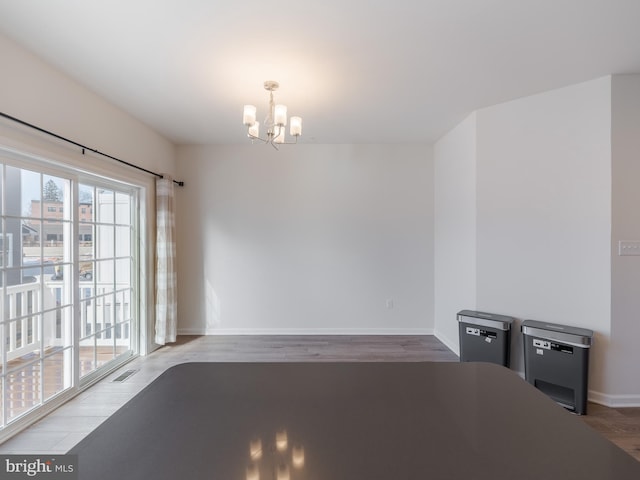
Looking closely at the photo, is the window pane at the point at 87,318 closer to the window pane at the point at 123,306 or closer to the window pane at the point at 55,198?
the window pane at the point at 123,306

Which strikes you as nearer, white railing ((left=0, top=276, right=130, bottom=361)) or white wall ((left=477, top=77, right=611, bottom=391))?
white railing ((left=0, top=276, right=130, bottom=361))

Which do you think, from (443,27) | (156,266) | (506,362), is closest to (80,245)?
(156,266)

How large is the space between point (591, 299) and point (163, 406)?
10.3 ft

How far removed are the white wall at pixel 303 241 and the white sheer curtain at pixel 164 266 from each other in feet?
1.57

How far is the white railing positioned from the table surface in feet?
6.55

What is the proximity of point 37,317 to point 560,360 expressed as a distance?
4.14 metres

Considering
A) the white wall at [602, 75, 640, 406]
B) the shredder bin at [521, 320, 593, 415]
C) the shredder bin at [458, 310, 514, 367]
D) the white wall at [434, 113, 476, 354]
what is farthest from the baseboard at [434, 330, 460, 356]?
the white wall at [602, 75, 640, 406]

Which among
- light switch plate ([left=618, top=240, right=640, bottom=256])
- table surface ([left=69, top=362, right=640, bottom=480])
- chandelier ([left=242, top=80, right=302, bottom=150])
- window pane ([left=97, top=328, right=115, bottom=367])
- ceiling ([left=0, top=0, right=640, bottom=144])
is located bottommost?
window pane ([left=97, top=328, right=115, bottom=367])

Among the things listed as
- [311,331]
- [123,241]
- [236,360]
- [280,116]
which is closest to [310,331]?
[311,331]

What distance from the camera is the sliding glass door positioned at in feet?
6.69

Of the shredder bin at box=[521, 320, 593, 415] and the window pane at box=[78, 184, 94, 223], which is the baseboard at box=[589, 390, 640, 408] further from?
the window pane at box=[78, 184, 94, 223]

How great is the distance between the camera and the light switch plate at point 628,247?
232 cm

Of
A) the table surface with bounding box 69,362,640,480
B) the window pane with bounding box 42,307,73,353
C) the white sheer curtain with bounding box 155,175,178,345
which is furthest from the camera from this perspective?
the white sheer curtain with bounding box 155,175,178,345

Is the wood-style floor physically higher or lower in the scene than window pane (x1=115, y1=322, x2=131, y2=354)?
lower
